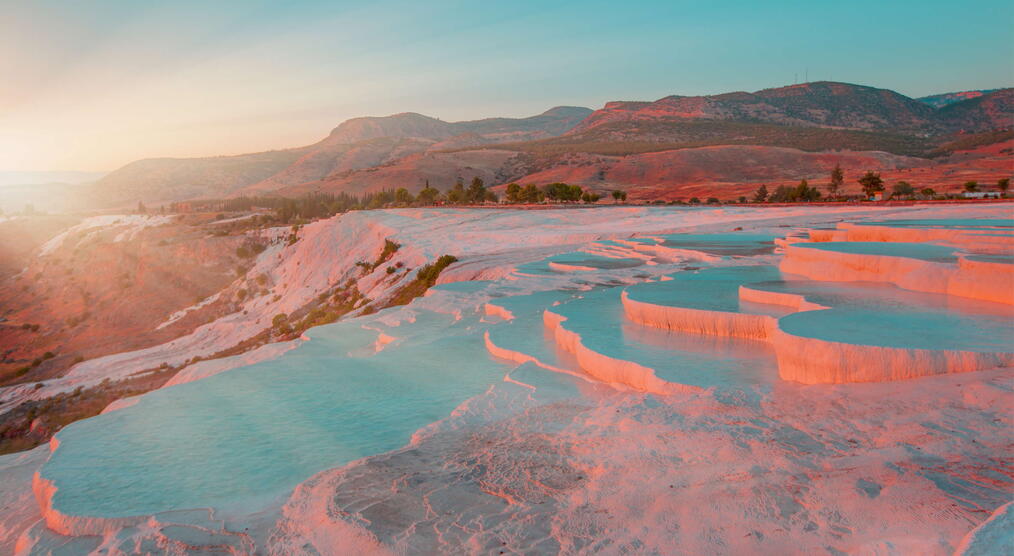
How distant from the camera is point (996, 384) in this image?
13.9ft

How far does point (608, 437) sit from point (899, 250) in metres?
6.42

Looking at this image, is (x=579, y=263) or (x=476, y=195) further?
(x=476, y=195)

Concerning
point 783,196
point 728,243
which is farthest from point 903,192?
point 728,243

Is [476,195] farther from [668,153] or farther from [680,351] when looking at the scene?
[668,153]

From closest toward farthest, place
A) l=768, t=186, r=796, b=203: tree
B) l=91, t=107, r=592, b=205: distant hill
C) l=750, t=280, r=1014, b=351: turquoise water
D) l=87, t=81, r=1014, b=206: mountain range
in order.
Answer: l=750, t=280, r=1014, b=351: turquoise water < l=768, t=186, r=796, b=203: tree < l=87, t=81, r=1014, b=206: mountain range < l=91, t=107, r=592, b=205: distant hill

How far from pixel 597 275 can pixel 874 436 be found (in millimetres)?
7924

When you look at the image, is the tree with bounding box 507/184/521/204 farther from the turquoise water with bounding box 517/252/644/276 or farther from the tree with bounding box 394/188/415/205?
the turquoise water with bounding box 517/252/644/276

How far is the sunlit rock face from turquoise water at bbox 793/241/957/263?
107 millimetres

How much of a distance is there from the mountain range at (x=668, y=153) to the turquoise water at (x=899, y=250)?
130 feet

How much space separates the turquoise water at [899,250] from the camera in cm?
792

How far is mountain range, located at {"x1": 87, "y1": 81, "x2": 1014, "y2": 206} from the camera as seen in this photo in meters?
68.4

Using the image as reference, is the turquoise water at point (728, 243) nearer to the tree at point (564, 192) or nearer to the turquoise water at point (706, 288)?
the turquoise water at point (706, 288)

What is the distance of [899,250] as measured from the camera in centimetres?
862

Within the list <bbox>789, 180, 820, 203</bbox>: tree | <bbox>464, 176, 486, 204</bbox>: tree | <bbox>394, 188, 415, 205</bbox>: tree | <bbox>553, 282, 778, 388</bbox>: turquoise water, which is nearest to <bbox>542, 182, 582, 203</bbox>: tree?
<bbox>464, 176, 486, 204</bbox>: tree
